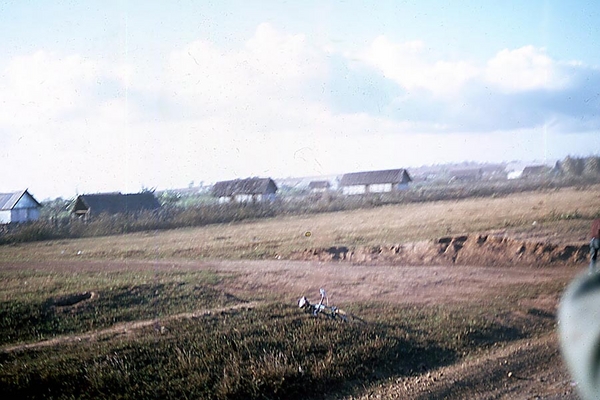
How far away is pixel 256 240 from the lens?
23.4 feet

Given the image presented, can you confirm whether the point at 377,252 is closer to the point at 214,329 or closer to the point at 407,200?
the point at 407,200

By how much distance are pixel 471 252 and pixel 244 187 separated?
124 inches

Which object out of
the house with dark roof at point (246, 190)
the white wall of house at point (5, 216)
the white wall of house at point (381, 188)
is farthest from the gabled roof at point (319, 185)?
the white wall of house at point (5, 216)

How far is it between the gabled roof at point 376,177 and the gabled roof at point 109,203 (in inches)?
107

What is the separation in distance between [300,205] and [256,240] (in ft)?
2.77

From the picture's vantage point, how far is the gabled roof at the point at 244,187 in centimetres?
709

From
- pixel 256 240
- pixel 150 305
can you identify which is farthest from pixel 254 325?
pixel 256 240

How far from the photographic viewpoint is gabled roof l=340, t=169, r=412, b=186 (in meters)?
7.61

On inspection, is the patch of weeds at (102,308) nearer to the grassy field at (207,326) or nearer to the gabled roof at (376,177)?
the grassy field at (207,326)

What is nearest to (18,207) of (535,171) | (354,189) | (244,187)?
(244,187)

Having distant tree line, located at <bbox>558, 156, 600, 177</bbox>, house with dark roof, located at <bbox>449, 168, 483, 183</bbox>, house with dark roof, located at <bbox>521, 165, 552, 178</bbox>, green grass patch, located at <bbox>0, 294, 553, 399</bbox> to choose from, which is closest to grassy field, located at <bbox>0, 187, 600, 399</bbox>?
green grass patch, located at <bbox>0, 294, 553, 399</bbox>

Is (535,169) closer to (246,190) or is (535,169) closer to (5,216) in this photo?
(246,190)

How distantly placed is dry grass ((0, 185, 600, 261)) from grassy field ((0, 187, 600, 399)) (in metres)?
0.02

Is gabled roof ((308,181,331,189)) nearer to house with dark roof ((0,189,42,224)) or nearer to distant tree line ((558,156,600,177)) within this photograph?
house with dark roof ((0,189,42,224))
